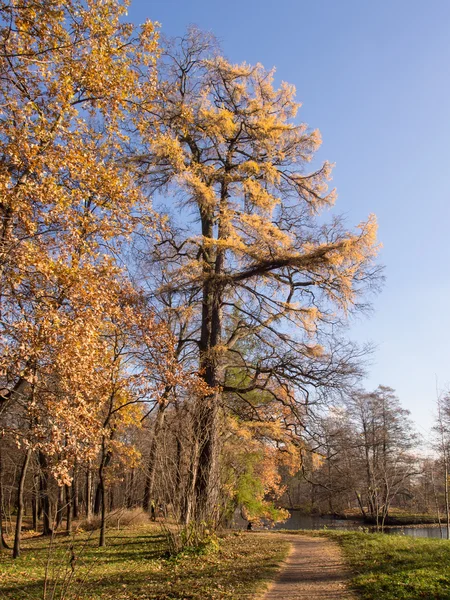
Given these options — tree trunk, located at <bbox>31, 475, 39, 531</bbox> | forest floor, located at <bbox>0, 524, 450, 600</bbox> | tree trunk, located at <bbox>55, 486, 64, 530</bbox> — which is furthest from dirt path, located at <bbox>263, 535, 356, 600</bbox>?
tree trunk, located at <bbox>31, 475, 39, 531</bbox>

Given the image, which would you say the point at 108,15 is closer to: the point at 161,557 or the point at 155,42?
the point at 155,42

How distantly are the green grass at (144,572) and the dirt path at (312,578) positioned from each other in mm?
259

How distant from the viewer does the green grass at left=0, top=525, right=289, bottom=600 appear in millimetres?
5902

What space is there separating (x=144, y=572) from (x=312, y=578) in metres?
2.80

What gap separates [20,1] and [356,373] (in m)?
10.0

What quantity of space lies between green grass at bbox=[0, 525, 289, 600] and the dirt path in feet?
0.85

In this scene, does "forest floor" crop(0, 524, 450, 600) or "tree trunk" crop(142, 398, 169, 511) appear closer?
"forest floor" crop(0, 524, 450, 600)

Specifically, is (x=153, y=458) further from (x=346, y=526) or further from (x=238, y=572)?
→ (x=346, y=526)

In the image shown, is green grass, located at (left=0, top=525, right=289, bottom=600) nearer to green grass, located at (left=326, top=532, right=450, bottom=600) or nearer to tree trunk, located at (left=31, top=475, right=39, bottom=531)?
green grass, located at (left=326, top=532, right=450, bottom=600)

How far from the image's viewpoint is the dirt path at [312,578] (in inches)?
240

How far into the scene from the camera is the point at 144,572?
754 cm

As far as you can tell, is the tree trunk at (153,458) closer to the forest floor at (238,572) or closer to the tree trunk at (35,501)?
the forest floor at (238,572)

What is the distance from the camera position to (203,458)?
10727mm

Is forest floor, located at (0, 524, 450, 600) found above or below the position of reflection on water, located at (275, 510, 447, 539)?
above
